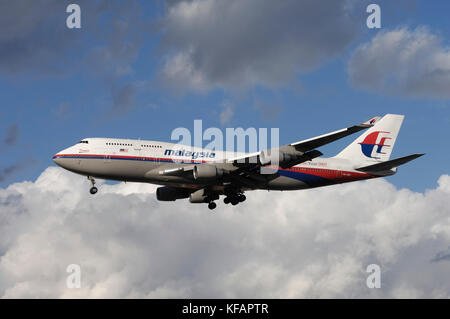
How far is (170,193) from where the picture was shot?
218 ft

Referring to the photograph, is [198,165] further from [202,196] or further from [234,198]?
[234,198]

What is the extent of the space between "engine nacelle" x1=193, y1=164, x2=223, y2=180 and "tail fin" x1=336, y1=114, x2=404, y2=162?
734 inches

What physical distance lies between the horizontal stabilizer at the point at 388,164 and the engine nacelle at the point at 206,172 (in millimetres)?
17651

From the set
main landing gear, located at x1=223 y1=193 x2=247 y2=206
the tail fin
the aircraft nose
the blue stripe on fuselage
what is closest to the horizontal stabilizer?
the tail fin

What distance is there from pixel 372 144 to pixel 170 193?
24008 mm

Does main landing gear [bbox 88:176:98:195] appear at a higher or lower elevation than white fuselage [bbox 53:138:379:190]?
lower

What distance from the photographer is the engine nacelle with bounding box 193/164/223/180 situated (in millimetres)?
54781

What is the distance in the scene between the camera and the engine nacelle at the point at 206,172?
5478 cm

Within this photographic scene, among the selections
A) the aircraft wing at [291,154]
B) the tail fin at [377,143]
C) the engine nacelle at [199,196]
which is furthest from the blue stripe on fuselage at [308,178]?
the engine nacelle at [199,196]

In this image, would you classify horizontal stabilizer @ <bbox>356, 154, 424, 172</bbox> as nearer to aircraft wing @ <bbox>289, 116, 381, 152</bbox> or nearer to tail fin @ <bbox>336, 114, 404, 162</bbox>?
tail fin @ <bbox>336, 114, 404, 162</bbox>
